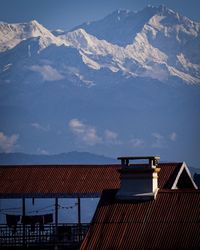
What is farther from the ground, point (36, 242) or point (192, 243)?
point (36, 242)

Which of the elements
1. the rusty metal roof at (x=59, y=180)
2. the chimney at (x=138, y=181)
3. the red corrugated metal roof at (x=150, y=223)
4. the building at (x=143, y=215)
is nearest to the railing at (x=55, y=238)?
the rusty metal roof at (x=59, y=180)

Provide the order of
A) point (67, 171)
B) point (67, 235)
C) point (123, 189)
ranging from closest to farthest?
1. point (123, 189)
2. point (67, 235)
3. point (67, 171)

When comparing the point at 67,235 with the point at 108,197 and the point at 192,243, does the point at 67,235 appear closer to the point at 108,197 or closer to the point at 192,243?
the point at 108,197

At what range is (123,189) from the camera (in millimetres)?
32156

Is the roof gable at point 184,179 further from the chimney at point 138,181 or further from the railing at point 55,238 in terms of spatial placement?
the chimney at point 138,181

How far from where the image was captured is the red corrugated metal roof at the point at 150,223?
2975 cm

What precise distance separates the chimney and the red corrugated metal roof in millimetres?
296

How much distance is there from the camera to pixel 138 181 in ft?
106

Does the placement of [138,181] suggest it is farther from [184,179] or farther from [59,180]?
[59,180]

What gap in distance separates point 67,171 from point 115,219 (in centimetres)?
1839

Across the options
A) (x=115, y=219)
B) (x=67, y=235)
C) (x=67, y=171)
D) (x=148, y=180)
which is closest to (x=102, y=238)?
(x=115, y=219)

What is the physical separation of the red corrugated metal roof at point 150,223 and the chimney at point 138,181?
296mm

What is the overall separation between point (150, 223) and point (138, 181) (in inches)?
91.2

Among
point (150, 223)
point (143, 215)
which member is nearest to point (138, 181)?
point (143, 215)
